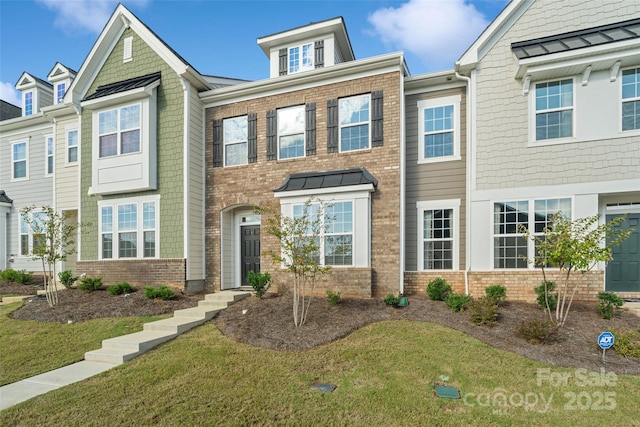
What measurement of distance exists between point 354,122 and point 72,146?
1127 cm

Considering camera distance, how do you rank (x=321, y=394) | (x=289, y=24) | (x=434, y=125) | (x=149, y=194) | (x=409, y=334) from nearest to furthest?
(x=321, y=394)
(x=409, y=334)
(x=434, y=125)
(x=149, y=194)
(x=289, y=24)

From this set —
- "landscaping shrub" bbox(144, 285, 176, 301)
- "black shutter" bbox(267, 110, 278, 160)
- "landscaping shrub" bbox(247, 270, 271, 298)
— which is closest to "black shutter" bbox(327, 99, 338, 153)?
"black shutter" bbox(267, 110, 278, 160)

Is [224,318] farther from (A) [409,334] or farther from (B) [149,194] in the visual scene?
(B) [149,194]

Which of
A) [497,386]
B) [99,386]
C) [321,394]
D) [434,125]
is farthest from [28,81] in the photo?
[497,386]

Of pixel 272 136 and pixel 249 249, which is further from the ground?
pixel 272 136

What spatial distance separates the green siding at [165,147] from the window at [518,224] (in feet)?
30.5

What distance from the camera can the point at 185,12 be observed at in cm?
1030

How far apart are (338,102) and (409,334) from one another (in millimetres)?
6860

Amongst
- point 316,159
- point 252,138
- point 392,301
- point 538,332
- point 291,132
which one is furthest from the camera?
point 252,138

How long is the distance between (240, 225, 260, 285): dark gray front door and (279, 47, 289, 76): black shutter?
6.03m

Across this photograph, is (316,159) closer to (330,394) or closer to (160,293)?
(160,293)

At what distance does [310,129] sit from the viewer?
404 inches

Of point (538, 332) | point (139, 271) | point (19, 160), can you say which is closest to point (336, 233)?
point (538, 332)

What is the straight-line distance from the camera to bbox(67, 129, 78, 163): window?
42.7ft
